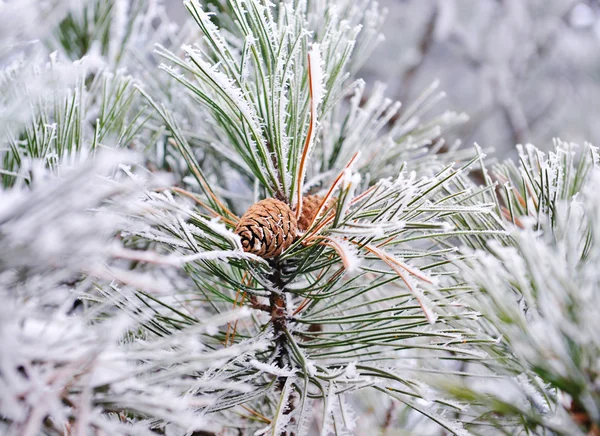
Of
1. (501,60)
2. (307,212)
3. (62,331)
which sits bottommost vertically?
(62,331)

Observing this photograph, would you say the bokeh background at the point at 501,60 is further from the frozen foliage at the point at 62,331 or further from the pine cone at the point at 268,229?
the frozen foliage at the point at 62,331

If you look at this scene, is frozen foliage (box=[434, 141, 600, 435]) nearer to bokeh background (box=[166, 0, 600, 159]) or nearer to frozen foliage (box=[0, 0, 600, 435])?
frozen foliage (box=[0, 0, 600, 435])

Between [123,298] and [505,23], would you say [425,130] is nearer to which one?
[123,298]

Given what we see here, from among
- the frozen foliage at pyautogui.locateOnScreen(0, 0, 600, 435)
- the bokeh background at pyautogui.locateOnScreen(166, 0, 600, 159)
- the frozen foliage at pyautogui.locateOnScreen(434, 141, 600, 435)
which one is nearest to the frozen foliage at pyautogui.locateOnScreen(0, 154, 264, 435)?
the frozen foliage at pyautogui.locateOnScreen(0, 0, 600, 435)

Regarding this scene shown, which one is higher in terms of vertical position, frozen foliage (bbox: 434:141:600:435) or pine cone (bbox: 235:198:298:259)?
pine cone (bbox: 235:198:298:259)

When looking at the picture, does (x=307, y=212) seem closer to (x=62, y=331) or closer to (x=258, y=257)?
(x=258, y=257)

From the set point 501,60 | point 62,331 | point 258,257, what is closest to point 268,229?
point 258,257

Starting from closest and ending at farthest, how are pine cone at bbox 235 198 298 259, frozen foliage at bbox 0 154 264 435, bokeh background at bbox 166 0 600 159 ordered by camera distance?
frozen foliage at bbox 0 154 264 435, pine cone at bbox 235 198 298 259, bokeh background at bbox 166 0 600 159

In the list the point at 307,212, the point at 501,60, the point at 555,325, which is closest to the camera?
the point at 555,325
